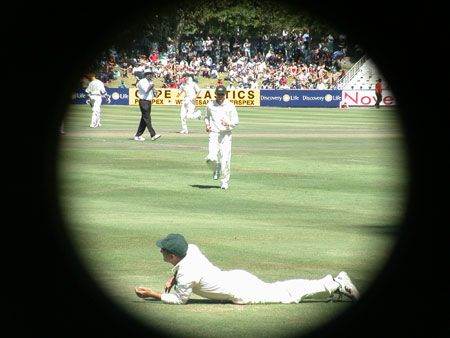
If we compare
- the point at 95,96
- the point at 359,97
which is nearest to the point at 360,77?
the point at 359,97

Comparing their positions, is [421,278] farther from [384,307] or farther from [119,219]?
[119,219]

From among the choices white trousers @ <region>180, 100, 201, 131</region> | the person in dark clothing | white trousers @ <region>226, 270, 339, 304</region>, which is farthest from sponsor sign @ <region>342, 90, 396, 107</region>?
white trousers @ <region>226, 270, 339, 304</region>

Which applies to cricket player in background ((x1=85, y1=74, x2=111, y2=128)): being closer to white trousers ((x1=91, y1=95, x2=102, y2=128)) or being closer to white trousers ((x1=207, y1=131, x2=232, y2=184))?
white trousers ((x1=91, y1=95, x2=102, y2=128))

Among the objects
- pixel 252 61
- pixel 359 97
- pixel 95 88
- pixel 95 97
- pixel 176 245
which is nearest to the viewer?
pixel 176 245

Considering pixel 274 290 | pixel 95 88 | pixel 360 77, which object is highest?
pixel 274 290

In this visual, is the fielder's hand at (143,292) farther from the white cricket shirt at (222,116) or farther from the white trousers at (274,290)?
the white cricket shirt at (222,116)

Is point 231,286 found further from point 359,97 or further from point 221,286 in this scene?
point 359,97
